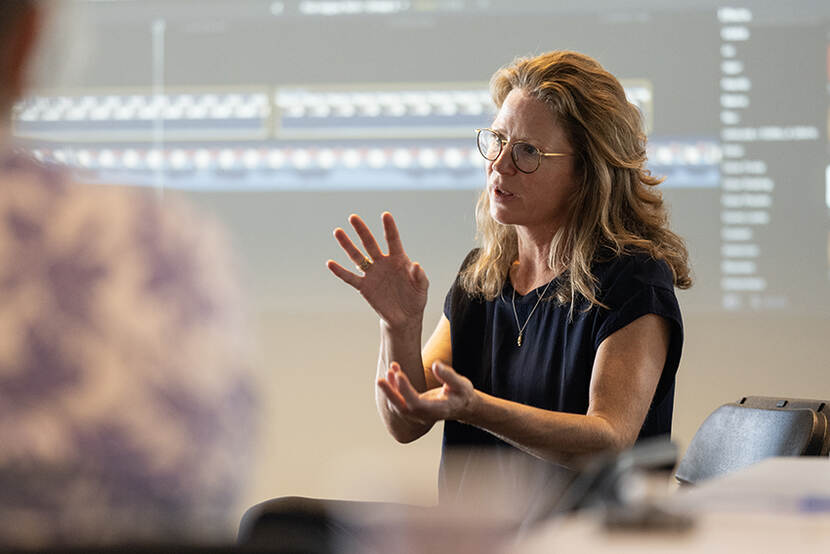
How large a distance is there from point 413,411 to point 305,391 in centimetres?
230

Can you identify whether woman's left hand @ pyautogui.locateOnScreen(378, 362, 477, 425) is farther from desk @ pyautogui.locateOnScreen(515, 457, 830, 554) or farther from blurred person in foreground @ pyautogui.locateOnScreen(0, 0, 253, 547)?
blurred person in foreground @ pyautogui.locateOnScreen(0, 0, 253, 547)

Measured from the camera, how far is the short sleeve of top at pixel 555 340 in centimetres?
175

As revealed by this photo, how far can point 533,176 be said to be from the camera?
190 cm

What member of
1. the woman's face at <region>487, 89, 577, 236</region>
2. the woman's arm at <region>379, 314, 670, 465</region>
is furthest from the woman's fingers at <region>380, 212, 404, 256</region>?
the woman's arm at <region>379, 314, 670, 465</region>

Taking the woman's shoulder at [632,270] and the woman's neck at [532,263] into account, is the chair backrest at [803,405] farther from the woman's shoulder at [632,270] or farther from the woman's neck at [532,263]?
the woman's neck at [532,263]

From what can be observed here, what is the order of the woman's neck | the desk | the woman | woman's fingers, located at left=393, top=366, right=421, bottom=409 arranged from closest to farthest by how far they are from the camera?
the desk
woman's fingers, located at left=393, top=366, right=421, bottom=409
the woman
the woman's neck

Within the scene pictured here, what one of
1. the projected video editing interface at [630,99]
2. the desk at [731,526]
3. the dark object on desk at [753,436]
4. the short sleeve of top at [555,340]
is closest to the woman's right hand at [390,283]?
the short sleeve of top at [555,340]

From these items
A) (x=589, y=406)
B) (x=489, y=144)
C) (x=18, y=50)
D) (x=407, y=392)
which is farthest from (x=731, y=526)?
(x=489, y=144)

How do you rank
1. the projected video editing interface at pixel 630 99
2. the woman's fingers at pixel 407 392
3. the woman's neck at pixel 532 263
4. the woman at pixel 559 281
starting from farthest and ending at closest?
the projected video editing interface at pixel 630 99
the woman's neck at pixel 532 263
the woman at pixel 559 281
the woman's fingers at pixel 407 392

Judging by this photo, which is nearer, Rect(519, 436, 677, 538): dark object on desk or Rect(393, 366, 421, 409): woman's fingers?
Rect(519, 436, 677, 538): dark object on desk

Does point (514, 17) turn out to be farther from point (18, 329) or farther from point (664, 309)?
point (18, 329)

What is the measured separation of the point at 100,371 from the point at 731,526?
53 centimetres

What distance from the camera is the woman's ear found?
47 centimetres

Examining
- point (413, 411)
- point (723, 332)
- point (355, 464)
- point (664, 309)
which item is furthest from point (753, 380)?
point (355, 464)
